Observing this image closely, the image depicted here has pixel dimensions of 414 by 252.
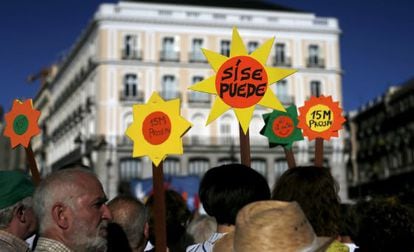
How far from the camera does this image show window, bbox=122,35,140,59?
4103 cm

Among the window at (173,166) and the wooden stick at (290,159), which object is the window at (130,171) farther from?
the wooden stick at (290,159)

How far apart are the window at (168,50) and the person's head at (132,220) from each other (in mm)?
37781

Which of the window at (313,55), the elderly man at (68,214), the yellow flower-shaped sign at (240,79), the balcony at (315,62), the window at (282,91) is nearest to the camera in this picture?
the elderly man at (68,214)

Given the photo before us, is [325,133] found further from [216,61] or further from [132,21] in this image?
[132,21]

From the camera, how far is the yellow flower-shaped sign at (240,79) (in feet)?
15.6

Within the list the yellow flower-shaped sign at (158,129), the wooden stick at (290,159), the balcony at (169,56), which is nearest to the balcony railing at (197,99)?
the balcony at (169,56)

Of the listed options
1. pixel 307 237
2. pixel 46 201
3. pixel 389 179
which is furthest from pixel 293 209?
pixel 389 179

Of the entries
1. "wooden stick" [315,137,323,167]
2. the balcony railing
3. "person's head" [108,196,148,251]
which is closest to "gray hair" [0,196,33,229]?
"person's head" [108,196,148,251]

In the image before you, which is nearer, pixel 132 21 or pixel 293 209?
pixel 293 209

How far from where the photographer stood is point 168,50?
41812 millimetres

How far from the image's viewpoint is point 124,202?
4.04 metres

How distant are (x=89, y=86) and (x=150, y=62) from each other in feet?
16.6

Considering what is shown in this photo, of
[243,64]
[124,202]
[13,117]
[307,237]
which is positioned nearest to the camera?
[307,237]

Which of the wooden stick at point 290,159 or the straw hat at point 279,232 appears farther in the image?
the wooden stick at point 290,159
